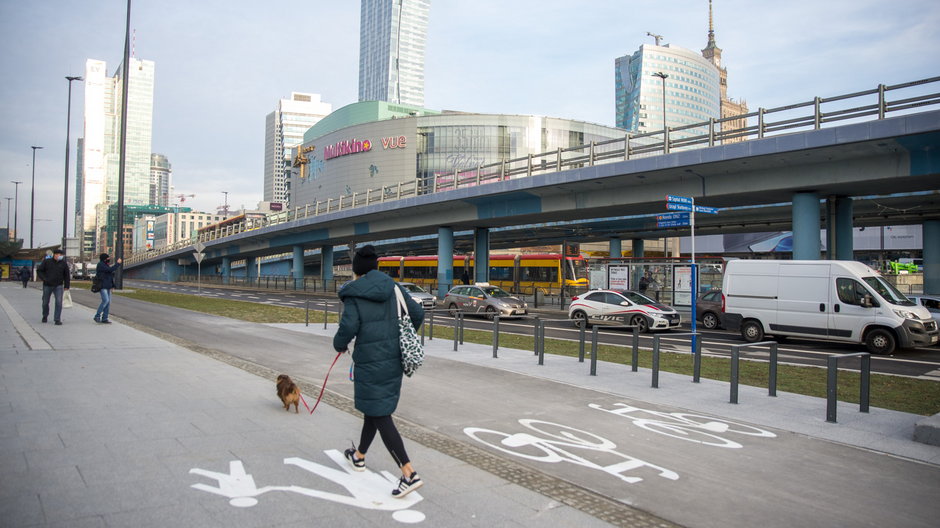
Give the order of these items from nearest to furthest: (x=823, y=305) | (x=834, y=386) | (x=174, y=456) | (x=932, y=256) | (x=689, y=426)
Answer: (x=174, y=456)
(x=689, y=426)
(x=834, y=386)
(x=823, y=305)
(x=932, y=256)

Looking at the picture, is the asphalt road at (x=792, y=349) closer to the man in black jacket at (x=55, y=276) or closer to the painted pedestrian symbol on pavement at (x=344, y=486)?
the painted pedestrian symbol on pavement at (x=344, y=486)

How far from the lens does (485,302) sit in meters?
26.4

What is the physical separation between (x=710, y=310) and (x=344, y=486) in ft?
66.6

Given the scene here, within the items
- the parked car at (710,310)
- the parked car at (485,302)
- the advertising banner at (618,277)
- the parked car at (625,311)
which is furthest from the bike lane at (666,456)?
the advertising banner at (618,277)

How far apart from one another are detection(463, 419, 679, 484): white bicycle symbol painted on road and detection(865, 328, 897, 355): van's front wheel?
12.4 m

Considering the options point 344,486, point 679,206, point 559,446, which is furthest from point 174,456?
point 679,206

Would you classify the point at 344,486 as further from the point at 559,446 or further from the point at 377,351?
the point at 559,446

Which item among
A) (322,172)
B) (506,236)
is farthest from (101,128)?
(506,236)

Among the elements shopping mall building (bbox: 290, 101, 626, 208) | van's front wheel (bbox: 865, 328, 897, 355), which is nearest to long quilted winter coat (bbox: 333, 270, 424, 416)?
van's front wheel (bbox: 865, 328, 897, 355)

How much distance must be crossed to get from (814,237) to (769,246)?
158ft

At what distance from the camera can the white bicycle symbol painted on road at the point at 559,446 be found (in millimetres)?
5508

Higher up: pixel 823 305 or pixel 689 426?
pixel 823 305

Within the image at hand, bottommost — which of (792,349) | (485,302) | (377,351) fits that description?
(792,349)

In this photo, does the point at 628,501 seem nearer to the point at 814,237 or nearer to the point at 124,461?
the point at 124,461
